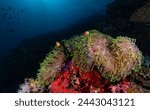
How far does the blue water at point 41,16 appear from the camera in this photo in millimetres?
47281

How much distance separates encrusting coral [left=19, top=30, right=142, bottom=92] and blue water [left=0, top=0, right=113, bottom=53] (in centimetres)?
3914

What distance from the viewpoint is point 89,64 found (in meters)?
4.80

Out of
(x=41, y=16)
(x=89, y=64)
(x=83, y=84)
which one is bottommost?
(x=83, y=84)

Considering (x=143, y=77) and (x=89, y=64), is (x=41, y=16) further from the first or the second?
(x=89, y=64)

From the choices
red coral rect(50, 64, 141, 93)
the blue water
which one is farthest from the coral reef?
the blue water

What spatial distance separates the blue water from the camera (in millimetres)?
47281

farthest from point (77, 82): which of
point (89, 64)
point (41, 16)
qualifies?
point (41, 16)

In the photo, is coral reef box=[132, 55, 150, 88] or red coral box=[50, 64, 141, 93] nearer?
red coral box=[50, 64, 141, 93]

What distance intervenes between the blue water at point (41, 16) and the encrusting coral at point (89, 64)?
39142mm

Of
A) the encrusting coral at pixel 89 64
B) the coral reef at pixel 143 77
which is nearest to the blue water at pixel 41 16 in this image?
the coral reef at pixel 143 77

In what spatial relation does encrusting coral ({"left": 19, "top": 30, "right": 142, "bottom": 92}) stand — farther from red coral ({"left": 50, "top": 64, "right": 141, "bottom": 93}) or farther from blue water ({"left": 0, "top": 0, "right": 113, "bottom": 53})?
blue water ({"left": 0, "top": 0, "right": 113, "bottom": 53})

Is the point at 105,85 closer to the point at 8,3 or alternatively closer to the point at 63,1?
the point at 63,1

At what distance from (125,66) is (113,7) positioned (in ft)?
23.3

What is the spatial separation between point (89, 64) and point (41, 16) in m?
51.6
